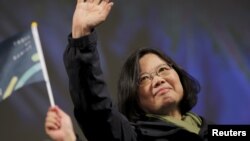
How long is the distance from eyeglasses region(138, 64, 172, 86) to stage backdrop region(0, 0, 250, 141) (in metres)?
0.73

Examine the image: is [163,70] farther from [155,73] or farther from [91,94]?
[91,94]

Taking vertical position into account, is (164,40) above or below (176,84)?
above

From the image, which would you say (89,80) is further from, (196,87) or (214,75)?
(214,75)

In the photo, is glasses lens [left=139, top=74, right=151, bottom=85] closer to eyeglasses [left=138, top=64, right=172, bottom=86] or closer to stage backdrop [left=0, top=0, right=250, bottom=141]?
eyeglasses [left=138, top=64, right=172, bottom=86]

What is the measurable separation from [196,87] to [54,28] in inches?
34.6

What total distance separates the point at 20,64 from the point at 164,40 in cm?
119

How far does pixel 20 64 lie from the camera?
1.22 metres

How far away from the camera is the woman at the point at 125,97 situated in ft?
3.75

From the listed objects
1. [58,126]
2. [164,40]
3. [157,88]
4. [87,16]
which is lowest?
[58,126]

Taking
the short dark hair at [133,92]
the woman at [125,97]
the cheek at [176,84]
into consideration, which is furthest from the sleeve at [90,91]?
the cheek at [176,84]

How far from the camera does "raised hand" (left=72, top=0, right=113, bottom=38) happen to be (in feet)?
3.84

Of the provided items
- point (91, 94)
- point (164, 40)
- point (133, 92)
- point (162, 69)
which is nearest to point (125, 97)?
point (133, 92)

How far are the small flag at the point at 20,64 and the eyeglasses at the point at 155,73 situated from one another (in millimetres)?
368

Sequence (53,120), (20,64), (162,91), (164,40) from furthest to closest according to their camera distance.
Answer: (164,40), (162,91), (20,64), (53,120)
